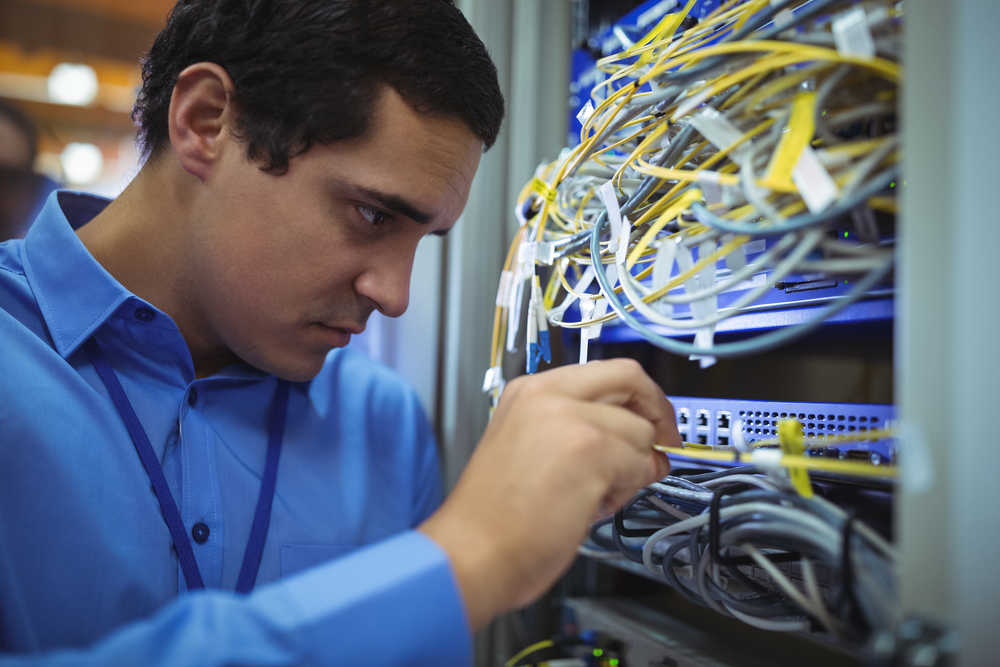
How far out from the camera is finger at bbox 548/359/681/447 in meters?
0.52

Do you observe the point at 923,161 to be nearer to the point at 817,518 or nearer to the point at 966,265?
the point at 966,265

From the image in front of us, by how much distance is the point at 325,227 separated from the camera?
704 millimetres

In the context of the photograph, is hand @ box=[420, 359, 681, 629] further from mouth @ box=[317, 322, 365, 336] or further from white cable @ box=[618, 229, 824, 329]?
mouth @ box=[317, 322, 365, 336]

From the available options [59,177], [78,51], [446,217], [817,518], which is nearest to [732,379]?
[817,518]

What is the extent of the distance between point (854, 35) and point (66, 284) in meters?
0.92

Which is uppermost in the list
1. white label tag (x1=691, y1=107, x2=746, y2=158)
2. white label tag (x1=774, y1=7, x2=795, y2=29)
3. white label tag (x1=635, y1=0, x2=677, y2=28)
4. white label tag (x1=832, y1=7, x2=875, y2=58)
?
white label tag (x1=635, y1=0, x2=677, y2=28)

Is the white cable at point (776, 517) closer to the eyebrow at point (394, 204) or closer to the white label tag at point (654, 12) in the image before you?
the eyebrow at point (394, 204)

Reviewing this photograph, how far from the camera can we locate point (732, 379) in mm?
754

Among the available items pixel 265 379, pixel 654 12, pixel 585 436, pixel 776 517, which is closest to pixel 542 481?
pixel 585 436

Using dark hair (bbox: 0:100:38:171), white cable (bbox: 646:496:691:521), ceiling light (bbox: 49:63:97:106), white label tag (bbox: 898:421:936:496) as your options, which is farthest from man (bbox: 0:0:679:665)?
ceiling light (bbox: 49:63:97:106)

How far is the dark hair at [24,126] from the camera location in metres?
2.22

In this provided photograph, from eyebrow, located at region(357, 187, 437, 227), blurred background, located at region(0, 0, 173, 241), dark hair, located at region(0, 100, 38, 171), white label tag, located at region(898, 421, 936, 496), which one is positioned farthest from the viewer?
blurred background, located at region(0, 0, 173, 241)

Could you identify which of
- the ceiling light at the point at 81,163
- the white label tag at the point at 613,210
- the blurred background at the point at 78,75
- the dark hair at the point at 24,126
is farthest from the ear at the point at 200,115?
the ceiling light at the point at 81,163

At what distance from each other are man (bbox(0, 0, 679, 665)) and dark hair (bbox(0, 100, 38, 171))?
1894 millimetres
